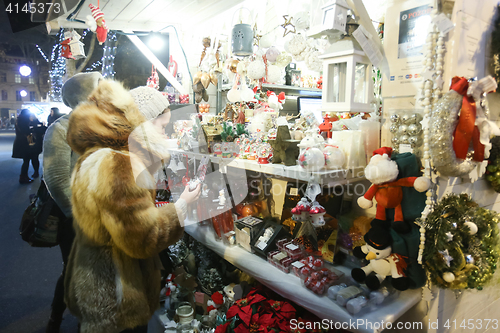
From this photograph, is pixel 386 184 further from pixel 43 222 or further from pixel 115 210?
pixel 43 222

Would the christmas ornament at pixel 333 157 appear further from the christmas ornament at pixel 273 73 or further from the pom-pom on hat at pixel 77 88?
the pom-pom on hat at pixel 77 88

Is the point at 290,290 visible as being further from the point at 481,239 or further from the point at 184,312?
the point at 184,312

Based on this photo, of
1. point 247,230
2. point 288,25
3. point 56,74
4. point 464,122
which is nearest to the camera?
point 464,122

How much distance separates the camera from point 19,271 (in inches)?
119

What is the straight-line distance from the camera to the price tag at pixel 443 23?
3.25 ft

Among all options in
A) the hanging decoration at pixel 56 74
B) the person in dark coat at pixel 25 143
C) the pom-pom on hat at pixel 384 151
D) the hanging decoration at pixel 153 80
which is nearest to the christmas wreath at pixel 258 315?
the pom-pom on hat at pixel 384 151

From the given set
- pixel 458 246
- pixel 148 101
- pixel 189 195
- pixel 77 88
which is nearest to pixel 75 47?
pixel 77 88

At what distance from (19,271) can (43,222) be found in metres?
1.78

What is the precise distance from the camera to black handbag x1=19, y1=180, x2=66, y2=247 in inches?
72.5

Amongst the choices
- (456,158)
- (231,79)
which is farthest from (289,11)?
(456,158)

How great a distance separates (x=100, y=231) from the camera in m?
1.32

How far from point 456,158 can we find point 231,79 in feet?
6.04

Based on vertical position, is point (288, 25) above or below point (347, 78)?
above

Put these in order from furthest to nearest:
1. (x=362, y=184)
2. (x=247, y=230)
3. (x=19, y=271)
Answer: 1. (x=19, y=271)
2. (x=247, y=230)
3. (x=362, y=184)
